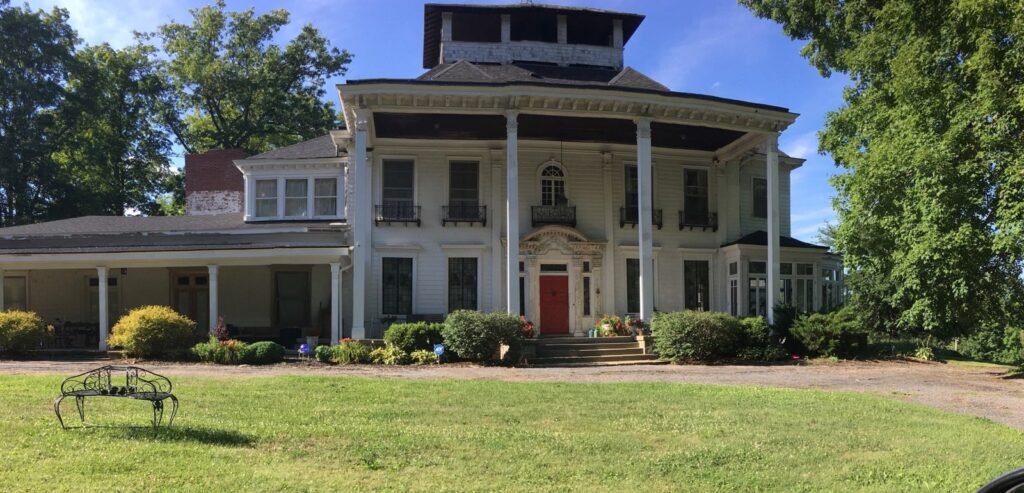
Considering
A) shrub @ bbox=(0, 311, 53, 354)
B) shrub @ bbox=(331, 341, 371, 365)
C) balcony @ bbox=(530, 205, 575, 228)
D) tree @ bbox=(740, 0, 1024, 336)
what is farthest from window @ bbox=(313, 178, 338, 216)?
tree @ bbox=(740, 0, 1024, 336)

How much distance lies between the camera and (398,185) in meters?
22.0

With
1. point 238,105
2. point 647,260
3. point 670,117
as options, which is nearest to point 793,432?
point 647,260

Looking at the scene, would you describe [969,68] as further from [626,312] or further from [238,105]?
[238,105]

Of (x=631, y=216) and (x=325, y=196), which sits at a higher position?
(x=325, y=196)

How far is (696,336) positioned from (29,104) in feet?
113

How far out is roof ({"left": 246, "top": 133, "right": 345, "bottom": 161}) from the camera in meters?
23.0

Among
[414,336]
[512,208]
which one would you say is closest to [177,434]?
[414,336]

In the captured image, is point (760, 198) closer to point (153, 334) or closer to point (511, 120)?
point (511, 120)

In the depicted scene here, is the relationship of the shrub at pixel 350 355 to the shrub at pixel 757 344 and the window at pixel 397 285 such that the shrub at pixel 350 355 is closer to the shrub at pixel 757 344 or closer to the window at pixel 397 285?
the window at pixel 397 285

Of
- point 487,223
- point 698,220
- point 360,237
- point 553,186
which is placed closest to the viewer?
point 360,237

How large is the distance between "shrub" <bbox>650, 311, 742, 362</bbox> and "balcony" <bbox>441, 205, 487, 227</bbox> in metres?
6.75

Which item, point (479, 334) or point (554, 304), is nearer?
point (479, 334)

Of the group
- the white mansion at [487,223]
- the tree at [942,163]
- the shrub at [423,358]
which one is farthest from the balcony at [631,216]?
the shrub at [423,358]

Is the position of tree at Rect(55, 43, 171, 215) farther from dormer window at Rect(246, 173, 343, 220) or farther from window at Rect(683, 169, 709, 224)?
window at Rect(683, 169, 709, 224)
